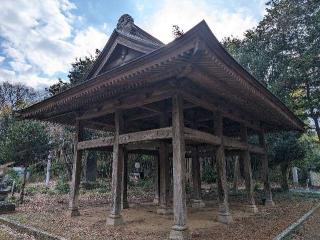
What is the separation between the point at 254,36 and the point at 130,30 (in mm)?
13972

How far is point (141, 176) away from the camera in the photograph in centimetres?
2362

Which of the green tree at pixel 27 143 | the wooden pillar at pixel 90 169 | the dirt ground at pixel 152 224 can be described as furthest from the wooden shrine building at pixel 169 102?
the wooden pillar at pixel 90 169

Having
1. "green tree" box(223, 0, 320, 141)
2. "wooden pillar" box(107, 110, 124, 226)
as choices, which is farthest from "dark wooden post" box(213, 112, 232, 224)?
"green tree" box(223, 0, 320, 141)

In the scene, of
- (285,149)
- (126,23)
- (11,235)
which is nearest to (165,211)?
(11,235)

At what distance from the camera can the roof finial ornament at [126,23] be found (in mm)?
9555

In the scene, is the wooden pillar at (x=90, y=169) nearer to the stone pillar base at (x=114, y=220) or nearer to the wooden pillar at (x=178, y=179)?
the stone pillar base at (x=114, y=220)

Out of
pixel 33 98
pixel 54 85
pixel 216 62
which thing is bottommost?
pixel 216 62

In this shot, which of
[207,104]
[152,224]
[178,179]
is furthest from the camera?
[207,104]

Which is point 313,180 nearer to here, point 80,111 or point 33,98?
point 80,111

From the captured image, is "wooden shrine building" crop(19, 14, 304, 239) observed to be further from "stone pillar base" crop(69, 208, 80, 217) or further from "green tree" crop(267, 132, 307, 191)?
"green tree" crop(267, 132, 307, 191)

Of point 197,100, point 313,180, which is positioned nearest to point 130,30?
point 197,100

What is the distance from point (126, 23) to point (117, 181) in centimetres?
559

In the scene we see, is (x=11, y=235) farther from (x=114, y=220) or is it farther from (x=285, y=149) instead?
(x=285, y=149)

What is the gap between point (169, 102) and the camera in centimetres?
913
